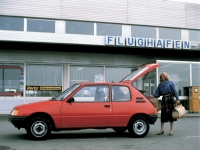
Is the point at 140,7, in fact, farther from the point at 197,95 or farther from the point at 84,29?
the point at 197,95

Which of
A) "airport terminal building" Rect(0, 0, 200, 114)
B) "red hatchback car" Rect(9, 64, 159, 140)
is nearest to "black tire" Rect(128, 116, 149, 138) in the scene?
"red hatchback car" Rect(9, 64, 159, 140)

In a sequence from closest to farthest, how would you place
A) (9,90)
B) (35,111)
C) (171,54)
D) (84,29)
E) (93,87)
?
(35,111) < (93,87) < (9,90) < (84,29) < (171,54)

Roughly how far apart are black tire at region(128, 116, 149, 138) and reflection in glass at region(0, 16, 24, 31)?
402 inches

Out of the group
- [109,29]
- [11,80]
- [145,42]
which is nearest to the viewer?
A: [11,80]

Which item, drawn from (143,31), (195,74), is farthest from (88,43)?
(195,74)

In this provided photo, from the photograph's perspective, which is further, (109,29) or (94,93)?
(109,29)

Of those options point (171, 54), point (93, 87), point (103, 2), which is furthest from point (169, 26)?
point (93, 87)

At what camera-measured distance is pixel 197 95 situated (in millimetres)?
17781

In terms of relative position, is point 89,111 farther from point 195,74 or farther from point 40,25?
point 195,74

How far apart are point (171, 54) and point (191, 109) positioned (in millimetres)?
3540

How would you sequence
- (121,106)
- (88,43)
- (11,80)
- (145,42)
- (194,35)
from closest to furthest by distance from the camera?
(121,106), (88,43), (11,80), (145,42), (194,35)

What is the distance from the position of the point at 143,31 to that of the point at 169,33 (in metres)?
1.81

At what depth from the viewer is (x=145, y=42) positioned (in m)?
16.8

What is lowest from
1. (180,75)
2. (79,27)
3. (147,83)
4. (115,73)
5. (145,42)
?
(147,83)
